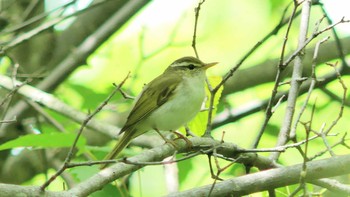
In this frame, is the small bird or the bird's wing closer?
the small bird

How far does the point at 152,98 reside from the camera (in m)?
5.95

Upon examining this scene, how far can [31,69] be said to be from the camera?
28.2 ft

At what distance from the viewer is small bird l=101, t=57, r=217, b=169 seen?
553 cm

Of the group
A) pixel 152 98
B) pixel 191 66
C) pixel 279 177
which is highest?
pixel 191 66

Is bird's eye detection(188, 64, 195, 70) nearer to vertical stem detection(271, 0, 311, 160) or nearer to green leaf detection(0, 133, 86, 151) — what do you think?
vertical stem detection(271, 0, 311, 160)

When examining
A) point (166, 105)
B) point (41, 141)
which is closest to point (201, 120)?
point (166, 105)

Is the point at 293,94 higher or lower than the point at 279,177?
higher

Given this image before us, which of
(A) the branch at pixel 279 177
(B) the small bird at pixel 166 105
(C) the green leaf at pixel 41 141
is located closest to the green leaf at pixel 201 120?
(B) the small bird at pixel 166 105

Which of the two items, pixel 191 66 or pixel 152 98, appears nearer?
pixel 152 98

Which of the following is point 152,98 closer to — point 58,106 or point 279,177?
point 58,106

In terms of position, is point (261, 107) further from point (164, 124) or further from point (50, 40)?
point (50, 40)

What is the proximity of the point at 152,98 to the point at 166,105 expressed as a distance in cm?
17

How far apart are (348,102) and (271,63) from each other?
3.05 ft

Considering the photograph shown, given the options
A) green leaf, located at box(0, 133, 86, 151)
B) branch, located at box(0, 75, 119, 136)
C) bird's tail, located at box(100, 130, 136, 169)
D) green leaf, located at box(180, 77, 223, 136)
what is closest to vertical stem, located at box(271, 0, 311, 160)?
green leaf, located at box(180, 77, 223, 136)
